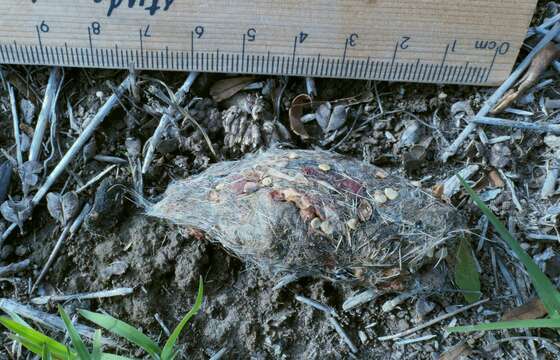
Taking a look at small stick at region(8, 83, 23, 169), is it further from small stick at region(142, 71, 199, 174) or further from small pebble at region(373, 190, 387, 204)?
small pebble at region(373, 190, 387, 204)

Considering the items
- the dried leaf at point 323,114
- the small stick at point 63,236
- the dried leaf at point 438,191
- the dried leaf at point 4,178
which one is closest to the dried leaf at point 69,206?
the small stick at point 63,236

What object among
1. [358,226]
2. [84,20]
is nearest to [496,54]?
[358,226]

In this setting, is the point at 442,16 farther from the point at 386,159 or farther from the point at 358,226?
the point at 358,226

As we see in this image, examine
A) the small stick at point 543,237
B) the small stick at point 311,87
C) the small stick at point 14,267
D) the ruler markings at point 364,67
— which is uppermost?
the ruler markings at point 364,67

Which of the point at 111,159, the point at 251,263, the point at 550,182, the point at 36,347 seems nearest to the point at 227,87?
the point at 111,159

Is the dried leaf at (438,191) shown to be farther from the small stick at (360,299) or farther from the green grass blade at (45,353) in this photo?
the green grass blade at (45,353)
